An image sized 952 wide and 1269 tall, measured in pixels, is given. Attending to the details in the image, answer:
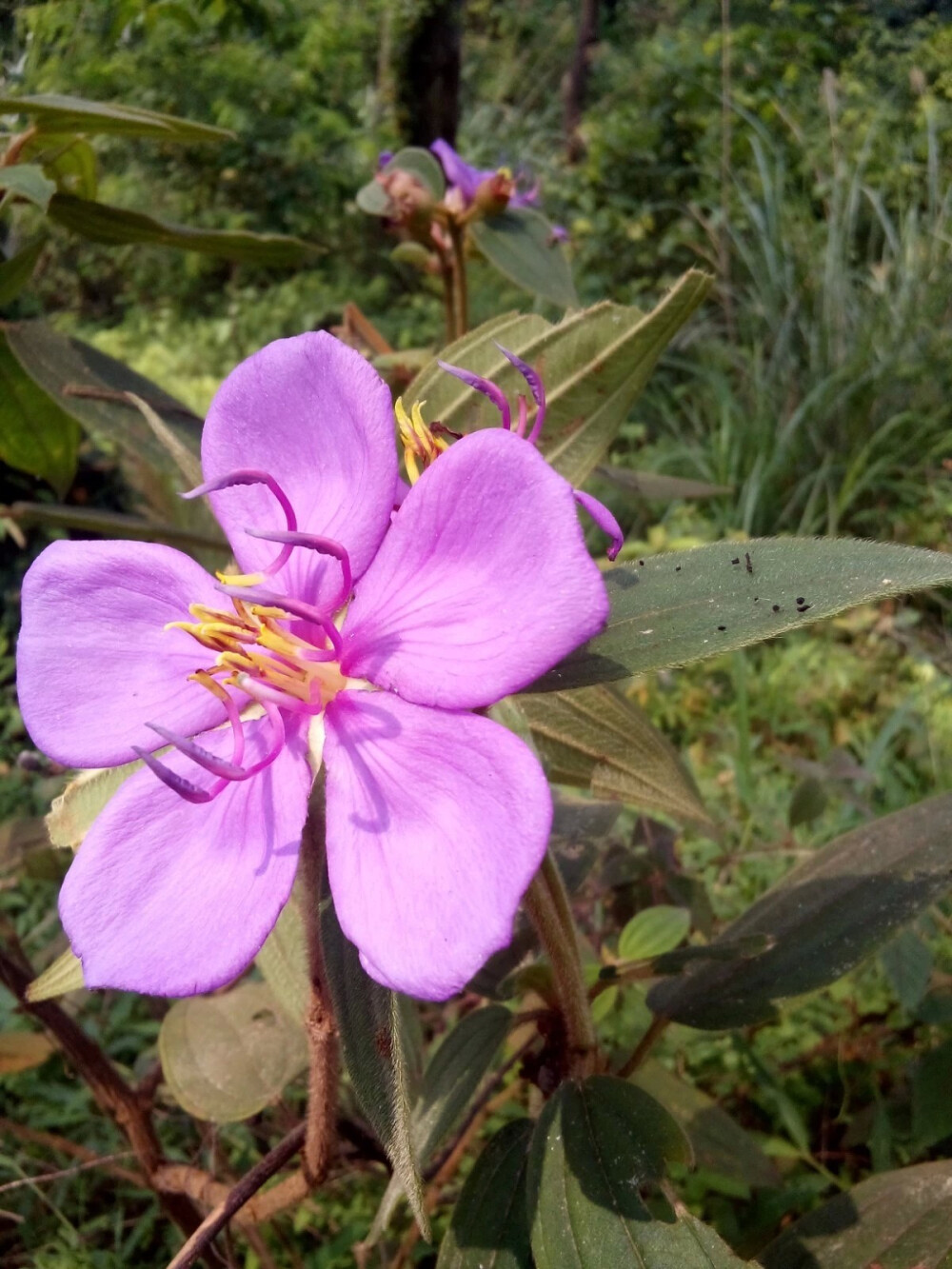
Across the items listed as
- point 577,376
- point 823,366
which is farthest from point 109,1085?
point 823,366

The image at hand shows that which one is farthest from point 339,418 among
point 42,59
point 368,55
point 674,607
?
point 368,55

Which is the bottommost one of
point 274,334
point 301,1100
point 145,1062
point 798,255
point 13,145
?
point 301,1100

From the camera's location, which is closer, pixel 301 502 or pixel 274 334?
pixel 301 502

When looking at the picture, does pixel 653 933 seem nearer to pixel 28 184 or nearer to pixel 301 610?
pixel 301 610

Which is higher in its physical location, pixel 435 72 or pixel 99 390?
pixel 435 72

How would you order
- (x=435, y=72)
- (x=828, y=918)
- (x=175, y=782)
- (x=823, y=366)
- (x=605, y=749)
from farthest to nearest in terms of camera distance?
1. (x=435, y=72)
2. (x=823, y=366)
3. (x=828, y=918)
4. (x=605, y=749)
5. (x=175, y=782)

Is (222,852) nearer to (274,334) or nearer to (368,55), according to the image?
(274,334)

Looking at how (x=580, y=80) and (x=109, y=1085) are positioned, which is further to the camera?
(x=580, y=80)

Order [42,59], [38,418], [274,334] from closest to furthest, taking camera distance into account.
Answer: [38,418] → [42,59] → [274,334]
